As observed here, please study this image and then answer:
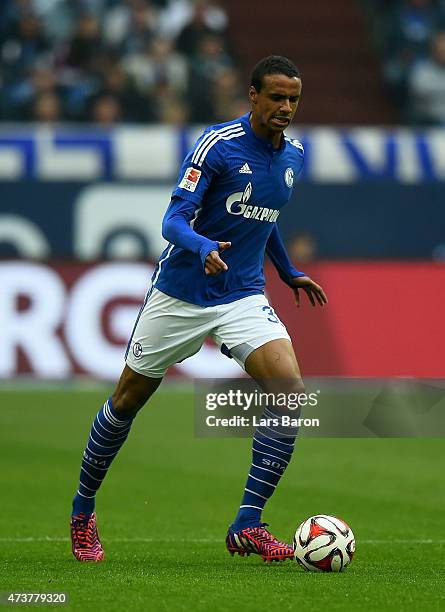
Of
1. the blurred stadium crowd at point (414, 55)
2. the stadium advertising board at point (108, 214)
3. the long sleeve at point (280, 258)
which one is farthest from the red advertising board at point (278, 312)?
the long sleeve at point (280, 258)

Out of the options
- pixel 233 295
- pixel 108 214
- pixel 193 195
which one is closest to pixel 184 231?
pixel 193 195

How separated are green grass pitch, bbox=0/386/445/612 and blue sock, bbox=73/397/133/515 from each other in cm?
29

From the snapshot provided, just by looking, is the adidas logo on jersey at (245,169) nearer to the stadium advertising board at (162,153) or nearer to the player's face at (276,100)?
the player's face at (276,100)

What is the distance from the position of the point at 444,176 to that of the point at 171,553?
36.6 feet

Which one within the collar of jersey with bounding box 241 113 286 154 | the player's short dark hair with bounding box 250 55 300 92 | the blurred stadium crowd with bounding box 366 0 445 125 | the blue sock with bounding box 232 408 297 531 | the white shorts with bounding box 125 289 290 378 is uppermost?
the blurred stadium crowd with bounding box 366 0 445 125

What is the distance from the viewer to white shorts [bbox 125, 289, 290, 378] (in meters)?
6.62

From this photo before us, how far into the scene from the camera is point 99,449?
6.85 meters

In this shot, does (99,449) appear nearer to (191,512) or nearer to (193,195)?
(193,195)

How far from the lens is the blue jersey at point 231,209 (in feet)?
21.6

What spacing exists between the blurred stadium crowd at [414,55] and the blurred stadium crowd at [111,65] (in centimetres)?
246

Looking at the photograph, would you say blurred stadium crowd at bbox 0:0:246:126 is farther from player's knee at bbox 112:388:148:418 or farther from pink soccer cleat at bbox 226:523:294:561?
pink soccer cleat at bbox 226:523:294:561

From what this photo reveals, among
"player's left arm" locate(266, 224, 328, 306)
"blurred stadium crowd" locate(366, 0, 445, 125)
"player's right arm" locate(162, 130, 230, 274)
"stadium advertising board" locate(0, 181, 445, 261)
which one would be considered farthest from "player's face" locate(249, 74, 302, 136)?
"blurred stadium crowd" locate(366, 0, 445, 125)

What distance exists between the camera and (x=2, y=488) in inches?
364

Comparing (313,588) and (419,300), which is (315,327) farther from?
(313,588)
